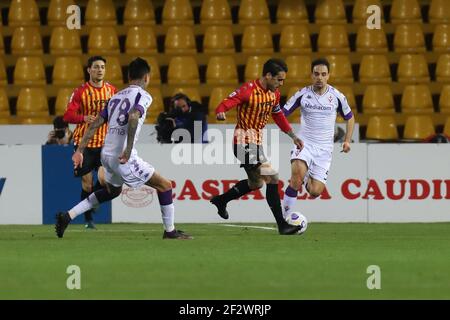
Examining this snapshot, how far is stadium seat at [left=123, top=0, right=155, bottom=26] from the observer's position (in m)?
21.3

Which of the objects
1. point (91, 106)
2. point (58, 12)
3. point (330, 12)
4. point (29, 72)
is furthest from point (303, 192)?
point (58, 12)

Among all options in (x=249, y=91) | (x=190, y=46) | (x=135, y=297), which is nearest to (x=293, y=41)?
(x=190, y=46)

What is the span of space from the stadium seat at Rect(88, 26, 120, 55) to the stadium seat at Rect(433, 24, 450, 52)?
5.43 meters

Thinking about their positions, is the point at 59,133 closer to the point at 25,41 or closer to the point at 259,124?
the point at 259,124

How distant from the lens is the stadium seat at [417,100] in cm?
2003

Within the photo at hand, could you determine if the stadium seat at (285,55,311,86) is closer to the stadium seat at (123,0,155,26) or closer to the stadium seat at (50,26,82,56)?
the stadium seat at (123,0,155,26)

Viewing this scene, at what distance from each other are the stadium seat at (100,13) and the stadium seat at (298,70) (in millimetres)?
3319

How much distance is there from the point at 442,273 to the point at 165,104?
1191cm

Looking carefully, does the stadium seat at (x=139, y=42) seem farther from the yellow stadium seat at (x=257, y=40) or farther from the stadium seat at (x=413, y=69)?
the stadium seat at (x=413, y=69)

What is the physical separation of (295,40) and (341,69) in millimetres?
1050

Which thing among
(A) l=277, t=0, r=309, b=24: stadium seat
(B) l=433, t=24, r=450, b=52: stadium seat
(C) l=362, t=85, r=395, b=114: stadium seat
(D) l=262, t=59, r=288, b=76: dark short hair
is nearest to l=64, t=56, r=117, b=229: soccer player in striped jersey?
(D) l=262, t=59, r=288, b=76: dark short hair

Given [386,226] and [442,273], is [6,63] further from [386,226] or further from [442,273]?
[442,273]

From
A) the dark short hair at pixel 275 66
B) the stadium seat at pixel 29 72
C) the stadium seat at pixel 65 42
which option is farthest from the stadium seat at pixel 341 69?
the dark short hair at pixel 275 66

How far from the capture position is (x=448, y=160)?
53.3 ft
